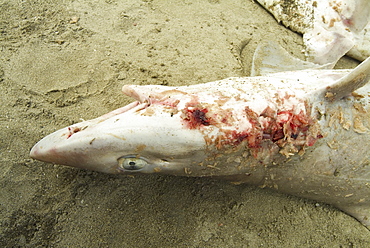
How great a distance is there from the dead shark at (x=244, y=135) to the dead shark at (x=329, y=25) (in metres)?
1.35

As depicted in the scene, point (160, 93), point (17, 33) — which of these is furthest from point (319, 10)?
point (17, 33)

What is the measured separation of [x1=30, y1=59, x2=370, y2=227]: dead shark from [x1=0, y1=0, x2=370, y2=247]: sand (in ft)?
1.32

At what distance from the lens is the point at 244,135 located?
82.5 inches

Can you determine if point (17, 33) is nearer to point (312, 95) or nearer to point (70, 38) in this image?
point (70, 38)

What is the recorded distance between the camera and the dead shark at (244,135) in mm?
2062

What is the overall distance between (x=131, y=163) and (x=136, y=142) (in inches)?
8.2

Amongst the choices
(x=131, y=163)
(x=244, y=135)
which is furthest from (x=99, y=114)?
(x=244, y=135)

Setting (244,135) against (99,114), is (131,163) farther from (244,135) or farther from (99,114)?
(99,114)

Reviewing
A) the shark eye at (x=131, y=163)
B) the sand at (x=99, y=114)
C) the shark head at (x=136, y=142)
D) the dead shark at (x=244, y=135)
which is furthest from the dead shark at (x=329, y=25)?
the shark eye at (x=131, y=163)

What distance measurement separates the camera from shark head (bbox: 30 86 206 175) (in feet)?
6.67

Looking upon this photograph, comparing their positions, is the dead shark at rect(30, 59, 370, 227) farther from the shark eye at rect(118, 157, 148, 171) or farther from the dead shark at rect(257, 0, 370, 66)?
the dead shark at rect(257, 0, 370, 66)

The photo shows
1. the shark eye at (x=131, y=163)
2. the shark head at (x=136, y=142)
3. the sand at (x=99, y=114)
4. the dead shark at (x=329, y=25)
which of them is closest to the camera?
the shark head at (x=136, y=142)

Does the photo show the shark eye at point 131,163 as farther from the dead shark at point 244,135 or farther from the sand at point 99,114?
the sand at point 99,114

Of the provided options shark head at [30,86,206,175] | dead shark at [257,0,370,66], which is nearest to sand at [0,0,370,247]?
dead shark at [257,0,370,66]
